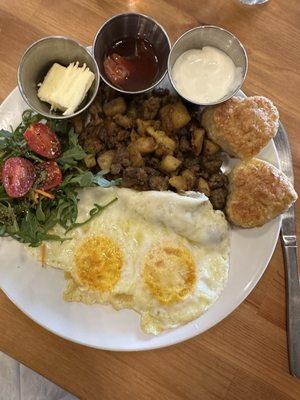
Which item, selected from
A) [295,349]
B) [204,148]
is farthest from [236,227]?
[295,349]

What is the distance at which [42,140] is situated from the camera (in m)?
1.87

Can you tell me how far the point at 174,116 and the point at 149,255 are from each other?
0.68 meters

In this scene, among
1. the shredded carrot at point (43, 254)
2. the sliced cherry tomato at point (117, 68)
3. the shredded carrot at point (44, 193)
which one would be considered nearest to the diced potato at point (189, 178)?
the sliced cherry tomato at point (117, 68)

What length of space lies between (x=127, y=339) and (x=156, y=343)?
→ 5.6 inches

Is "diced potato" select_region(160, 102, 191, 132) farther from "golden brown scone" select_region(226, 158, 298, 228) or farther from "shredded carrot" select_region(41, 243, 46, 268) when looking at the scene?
"shredded carrot" select_region(41, 243, 46, 268)

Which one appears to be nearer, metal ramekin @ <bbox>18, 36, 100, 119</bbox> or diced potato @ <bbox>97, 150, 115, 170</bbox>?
metal ramekin @ <bbox>18, 36, 100, 119</bbox>

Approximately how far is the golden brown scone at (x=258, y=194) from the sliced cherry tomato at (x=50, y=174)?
83 centimetres

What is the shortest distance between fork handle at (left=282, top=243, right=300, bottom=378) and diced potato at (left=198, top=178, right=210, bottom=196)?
521 millimetres

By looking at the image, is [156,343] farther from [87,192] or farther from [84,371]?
[87,192]

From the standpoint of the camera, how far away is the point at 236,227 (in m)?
1.99

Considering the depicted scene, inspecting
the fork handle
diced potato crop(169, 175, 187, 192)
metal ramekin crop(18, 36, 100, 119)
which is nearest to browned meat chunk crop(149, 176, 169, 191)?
diced potato crop(169, 175, 187, 192)

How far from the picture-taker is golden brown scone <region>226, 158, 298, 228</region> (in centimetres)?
185

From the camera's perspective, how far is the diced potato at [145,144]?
6.40 ft

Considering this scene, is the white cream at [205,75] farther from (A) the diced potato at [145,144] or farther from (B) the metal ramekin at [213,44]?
(A) the diced potato at [145,144]
